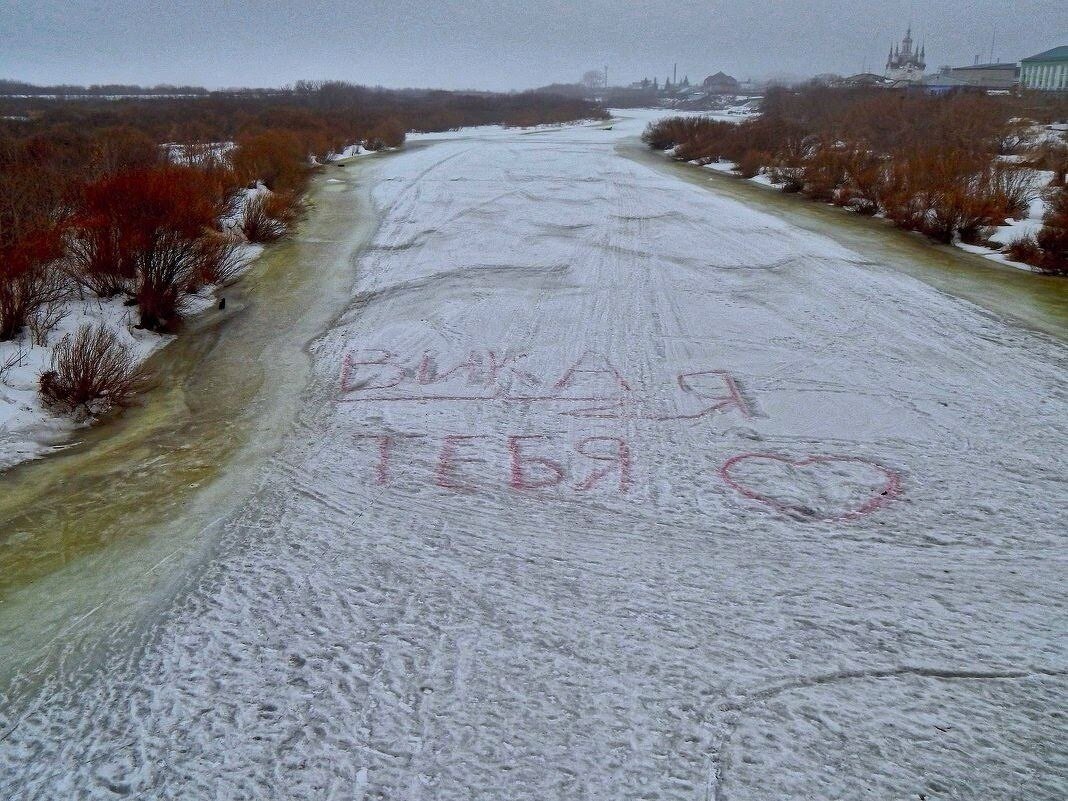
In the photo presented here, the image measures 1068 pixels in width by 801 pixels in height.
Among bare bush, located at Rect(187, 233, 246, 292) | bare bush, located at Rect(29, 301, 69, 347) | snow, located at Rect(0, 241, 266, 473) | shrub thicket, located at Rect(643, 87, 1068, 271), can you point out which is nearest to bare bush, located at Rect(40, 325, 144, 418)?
snow, located at Rect(0, 241, 266, 473)

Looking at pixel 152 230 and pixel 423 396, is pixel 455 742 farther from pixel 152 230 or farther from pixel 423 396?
pixel 152 230

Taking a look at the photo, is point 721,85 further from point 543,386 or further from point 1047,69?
point 543,386

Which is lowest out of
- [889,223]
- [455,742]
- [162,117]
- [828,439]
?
[455,742]

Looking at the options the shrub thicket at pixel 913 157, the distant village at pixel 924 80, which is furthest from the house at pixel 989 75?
the shrub thicket at pixel 913 157

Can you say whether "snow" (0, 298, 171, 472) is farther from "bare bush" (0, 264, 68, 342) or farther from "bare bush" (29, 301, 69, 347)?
"bare bush" (0, 264, 68, 342)

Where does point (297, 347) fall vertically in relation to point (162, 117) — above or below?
below

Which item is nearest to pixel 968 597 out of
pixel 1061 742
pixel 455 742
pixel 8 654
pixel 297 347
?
pixel 1061 742

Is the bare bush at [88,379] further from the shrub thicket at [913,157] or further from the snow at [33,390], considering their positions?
the shrub thicket at [913,157]
